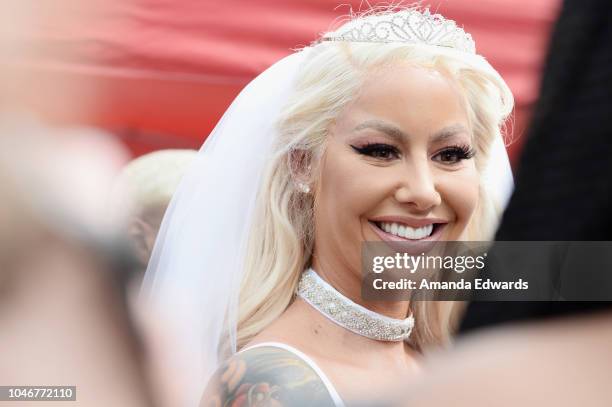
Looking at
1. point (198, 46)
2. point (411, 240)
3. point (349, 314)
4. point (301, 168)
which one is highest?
point (198, 46)

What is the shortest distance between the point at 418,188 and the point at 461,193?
83 millimetres

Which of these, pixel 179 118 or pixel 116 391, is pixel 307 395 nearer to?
pixel 116 391

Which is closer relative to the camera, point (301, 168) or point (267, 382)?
point (267, 382)

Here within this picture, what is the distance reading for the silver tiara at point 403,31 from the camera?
4.51 ft

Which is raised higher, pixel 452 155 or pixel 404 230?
pixel 452 155

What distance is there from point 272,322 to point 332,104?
37cm

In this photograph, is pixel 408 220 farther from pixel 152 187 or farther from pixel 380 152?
pixel 152 187

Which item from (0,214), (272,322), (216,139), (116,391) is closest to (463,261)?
(272,322)

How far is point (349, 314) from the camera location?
1325 mm

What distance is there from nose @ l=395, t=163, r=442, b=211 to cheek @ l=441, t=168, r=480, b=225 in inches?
1.2

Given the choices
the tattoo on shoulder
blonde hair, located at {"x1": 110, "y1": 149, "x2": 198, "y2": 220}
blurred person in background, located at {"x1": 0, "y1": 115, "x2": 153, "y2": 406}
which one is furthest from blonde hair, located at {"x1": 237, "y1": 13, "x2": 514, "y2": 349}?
blurred person in background, located at {"x1": 0, "y1": 115, "x2": 153, "y2": 406}

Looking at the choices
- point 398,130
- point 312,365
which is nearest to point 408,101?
point 398,130

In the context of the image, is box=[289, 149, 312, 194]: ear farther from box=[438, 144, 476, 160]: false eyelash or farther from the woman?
box=[438, 144, 476, 160]: false eyelash

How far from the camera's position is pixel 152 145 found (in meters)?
2.62
